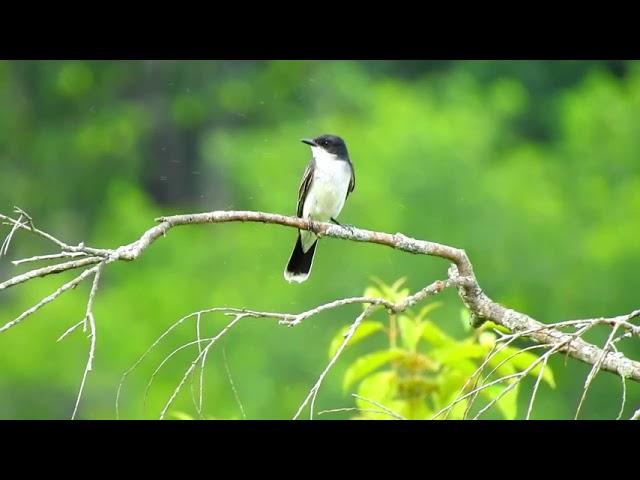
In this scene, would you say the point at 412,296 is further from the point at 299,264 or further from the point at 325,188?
the point at 299,264

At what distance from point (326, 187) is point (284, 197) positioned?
16.7m

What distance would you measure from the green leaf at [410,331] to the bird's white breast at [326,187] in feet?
8.40

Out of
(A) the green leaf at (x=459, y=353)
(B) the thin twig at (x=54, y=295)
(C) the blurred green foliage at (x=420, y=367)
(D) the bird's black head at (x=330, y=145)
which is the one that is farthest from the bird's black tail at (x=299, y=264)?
(B) the thin twig at (x=54, y=295)

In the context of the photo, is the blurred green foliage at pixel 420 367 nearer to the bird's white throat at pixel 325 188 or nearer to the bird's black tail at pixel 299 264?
the bird's white throat at pixel 325 188

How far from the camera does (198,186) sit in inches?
1284

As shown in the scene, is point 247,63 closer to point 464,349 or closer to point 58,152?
point 58,152

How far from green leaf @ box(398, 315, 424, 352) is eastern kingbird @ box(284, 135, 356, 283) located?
2490 millimetres

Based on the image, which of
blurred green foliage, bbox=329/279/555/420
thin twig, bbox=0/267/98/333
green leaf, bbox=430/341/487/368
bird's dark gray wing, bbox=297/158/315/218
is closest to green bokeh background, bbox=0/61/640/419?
bird's dark gray wing, bbox=297/158/315/218

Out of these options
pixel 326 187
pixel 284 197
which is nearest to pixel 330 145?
pixel 326 187

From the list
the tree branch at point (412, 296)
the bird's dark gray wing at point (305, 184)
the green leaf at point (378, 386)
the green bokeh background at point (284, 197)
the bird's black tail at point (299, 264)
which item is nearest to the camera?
the tree branch at point (412, 296)

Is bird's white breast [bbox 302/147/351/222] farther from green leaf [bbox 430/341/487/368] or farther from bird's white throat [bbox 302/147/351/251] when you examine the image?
green leaf [bbox 430/341/487/368]

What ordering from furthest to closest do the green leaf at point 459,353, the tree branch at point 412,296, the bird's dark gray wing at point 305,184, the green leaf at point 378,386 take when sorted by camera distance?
the bird's dark gray wing at point 305,184, the green leaf at point 378,386, the green leaf at point 459,353, the tree branch at point 412,296

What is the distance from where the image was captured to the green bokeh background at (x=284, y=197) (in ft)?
74.2
